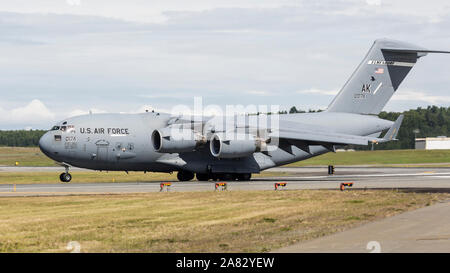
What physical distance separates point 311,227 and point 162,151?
71.7ft

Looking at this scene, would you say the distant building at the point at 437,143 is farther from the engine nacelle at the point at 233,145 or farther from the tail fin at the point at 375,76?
the engine nacelle at the point at 233,145

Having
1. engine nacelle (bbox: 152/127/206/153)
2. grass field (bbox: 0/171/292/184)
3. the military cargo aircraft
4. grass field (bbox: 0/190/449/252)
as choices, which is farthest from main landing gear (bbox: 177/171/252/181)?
grass field (bbox: 0/190/449/252)

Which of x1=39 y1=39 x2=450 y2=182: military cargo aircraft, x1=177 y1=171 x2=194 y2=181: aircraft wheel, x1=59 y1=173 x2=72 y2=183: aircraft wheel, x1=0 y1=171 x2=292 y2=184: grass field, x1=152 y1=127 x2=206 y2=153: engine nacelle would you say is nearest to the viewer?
x1=152 y1=127 x2=206 y2=153: engine nacelle

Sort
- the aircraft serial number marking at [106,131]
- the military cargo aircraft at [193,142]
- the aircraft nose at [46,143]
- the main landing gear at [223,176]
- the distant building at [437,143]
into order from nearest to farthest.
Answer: the aircraft nose at [46,143] → the military cargo aircraft at [193,142] → the aircraft serial number marking at [106,131] → the main landing gear at [223,176] → the distant building at [437,143]

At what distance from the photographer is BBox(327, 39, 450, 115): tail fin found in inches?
1865

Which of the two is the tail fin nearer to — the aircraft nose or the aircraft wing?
the aircraft wing

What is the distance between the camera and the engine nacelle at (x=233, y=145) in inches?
1587

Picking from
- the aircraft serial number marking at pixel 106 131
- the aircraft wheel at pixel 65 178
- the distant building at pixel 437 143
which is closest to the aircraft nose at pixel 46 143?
the aircraft serial number marking at pixel 106 131

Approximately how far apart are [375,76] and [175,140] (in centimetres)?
1549

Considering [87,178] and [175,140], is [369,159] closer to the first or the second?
[87,178]

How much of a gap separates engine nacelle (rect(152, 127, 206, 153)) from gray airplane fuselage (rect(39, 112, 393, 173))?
1076 millimetres

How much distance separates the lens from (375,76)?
47469 mm

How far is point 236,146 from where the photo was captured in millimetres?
40625

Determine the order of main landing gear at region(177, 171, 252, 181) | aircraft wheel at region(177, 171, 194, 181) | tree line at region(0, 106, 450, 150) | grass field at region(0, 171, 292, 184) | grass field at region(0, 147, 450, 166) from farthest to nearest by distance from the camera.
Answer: tree line at region(0, 106, 450, 150)
grass field at region(0, 147, 450, 166)
grass field at region(0, 171, 292, 184)
aircraft wheel at region(177, 171, 194, 181)
main landing gear at region(177, 171, 252, 181)
